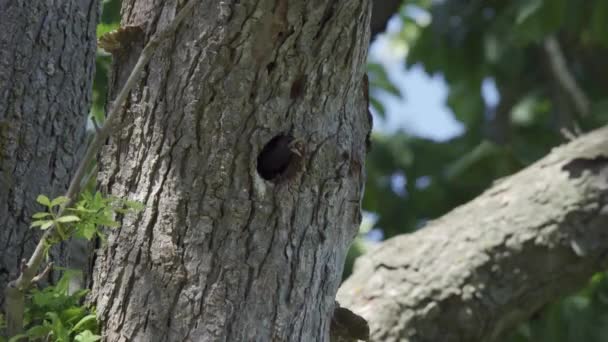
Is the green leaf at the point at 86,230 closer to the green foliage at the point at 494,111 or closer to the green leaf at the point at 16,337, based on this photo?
the green leaf at the point at 16,337

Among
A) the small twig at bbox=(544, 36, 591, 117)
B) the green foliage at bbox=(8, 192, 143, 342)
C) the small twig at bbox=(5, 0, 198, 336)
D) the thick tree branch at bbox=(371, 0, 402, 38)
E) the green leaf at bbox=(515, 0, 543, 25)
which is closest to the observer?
the small twig at bbox=(5, 0, 198, 336)

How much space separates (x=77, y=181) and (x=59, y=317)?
14.4 inches

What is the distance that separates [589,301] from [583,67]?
3.20m

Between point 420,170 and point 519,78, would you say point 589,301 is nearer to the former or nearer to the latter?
point 420,170

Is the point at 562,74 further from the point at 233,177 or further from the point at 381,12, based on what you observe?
the point at 233,177

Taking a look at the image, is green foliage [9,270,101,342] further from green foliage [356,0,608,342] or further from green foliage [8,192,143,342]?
green foliage [356,0,608,342]

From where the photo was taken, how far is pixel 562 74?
7.22 metres

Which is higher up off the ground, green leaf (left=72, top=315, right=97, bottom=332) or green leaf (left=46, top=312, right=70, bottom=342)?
green leaf (left=72, top=315, right=97, bottom=332)

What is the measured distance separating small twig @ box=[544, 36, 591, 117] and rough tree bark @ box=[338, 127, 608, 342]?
2.72m

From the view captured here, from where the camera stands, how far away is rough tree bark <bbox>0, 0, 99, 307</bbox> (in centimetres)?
262

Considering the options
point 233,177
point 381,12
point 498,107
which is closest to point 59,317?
point 233,177

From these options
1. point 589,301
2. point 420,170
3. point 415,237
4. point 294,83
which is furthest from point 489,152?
point 294,83

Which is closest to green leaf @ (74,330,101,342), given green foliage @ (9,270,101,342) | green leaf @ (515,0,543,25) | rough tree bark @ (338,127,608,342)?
green foliage @ (9,270,101,342)

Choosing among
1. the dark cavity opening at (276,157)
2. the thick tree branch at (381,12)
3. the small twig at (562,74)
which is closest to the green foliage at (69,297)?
the dark cavity opening at (276,157)
